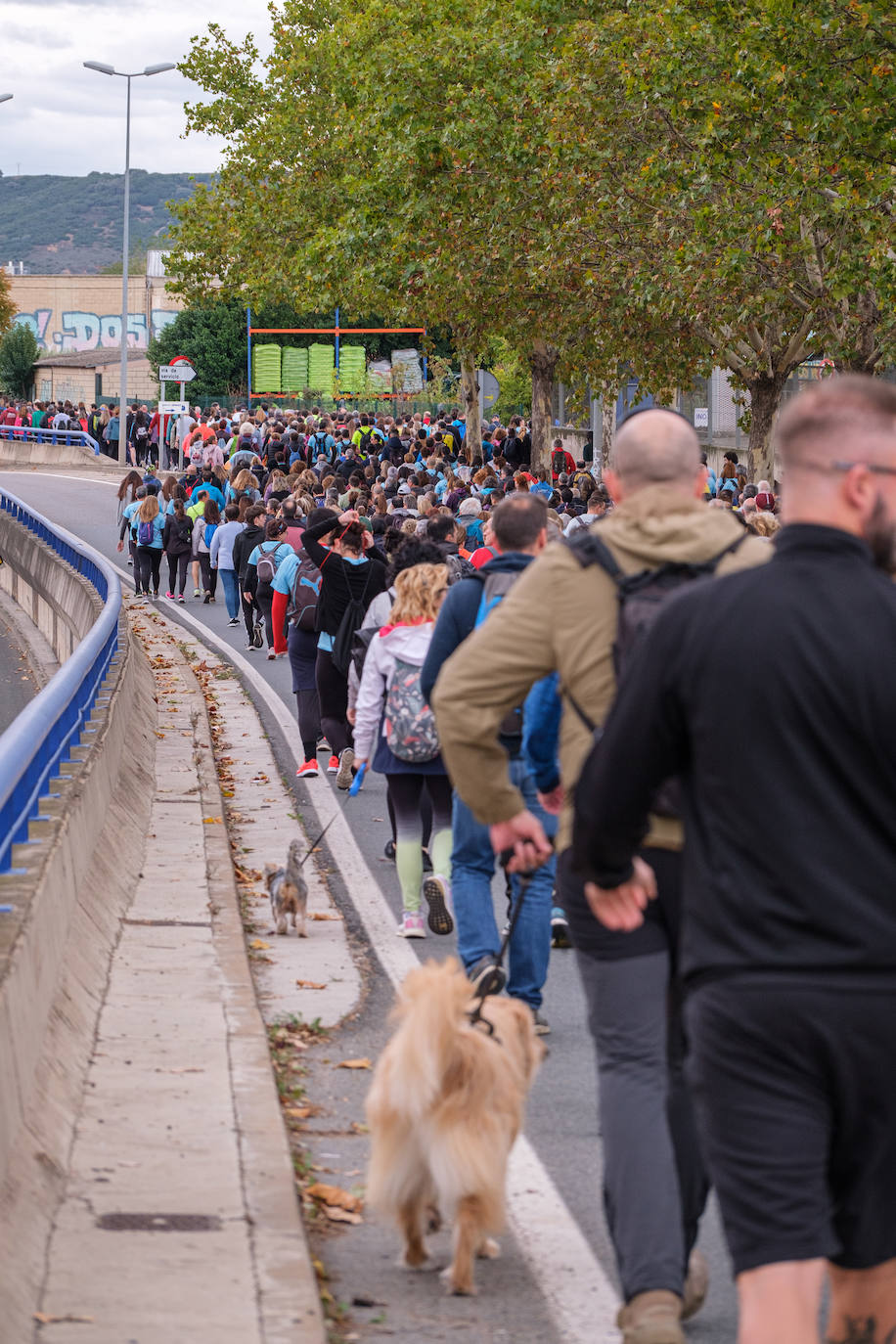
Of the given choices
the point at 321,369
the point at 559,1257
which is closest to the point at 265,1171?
the point at 559,1257

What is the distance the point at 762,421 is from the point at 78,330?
138 metres

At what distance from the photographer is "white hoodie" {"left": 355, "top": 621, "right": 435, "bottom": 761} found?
906 cm

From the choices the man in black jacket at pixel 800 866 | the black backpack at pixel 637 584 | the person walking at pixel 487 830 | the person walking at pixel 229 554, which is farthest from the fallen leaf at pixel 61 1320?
the person walking at pixel 229 554

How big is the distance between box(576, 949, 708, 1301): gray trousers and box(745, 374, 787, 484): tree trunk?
25450 millimetres

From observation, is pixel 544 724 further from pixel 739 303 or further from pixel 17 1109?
pixel 739 303

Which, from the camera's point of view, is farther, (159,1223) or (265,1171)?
(265,1171)

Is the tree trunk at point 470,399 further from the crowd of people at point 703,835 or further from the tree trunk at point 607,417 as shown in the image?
the crowd of people at point 703,835

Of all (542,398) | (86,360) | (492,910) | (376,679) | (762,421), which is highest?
(86,360)

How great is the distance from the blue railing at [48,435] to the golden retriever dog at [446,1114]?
54184mm

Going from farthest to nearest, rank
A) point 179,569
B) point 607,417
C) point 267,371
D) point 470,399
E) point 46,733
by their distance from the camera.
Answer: point 267,371 < point 470,399 < point 607,417 < point 179,569 < point 46,733

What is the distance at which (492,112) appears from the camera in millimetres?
32688

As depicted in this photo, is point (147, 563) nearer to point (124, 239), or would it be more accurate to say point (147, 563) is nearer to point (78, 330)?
point (124, 239)

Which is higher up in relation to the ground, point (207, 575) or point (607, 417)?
point (607, 417)

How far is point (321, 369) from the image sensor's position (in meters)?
74.3
